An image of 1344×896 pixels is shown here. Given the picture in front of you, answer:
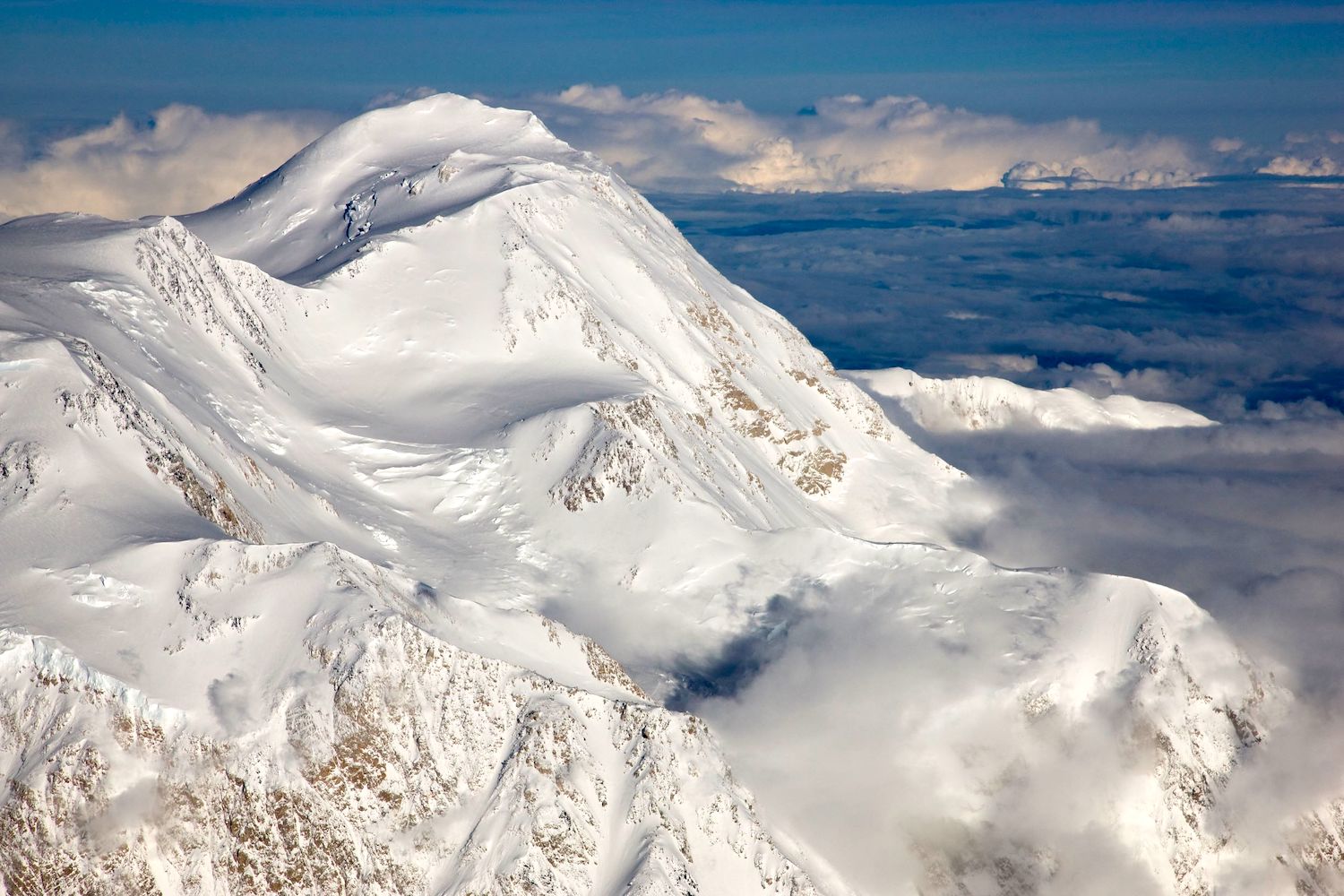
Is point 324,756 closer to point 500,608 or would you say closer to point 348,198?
point 500,608

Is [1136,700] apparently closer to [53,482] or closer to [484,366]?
[484,366]

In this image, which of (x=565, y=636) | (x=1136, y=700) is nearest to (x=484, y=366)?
(x=565, y=636)

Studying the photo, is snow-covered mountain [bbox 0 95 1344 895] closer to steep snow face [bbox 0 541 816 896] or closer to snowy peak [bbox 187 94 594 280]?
steep snow face [bbox 0 541 816 896]

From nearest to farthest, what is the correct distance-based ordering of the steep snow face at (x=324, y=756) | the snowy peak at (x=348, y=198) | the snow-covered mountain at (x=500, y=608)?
the steep snow face at (x=324, y=756)
the snow-covered mountain at (x=500, y=608)
the snowy peak at (x=348, y=198)

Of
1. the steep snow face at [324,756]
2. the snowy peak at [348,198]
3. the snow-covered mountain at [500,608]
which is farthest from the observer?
the snowy peak at [348,198]

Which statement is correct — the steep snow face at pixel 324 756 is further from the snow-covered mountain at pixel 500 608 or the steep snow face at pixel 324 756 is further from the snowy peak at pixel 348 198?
the snowy peak at pixel 348 198

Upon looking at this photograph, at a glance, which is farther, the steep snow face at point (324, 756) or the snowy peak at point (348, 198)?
the snowy peak at point (348, 198)

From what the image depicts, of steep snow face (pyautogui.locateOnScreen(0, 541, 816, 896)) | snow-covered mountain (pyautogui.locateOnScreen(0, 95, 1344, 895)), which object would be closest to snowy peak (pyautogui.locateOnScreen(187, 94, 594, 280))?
snow-covered mountain (pyautogui.locateOnScreen(0, 95, 1344, 895))

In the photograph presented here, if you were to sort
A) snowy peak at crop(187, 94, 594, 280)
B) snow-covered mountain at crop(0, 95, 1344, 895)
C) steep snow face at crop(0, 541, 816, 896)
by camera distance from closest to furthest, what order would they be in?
steep snow face at crop(0, 541, 816, 896) < snow-covered mountain at crop(0, 95, 1344, 895) < snowy peak at crop(187, 94, 594, 280)

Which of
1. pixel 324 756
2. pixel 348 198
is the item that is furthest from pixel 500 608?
pixel 348 198

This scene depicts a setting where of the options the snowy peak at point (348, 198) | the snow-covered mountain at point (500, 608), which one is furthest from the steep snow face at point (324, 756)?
the snowy peak at point (348, 198)
